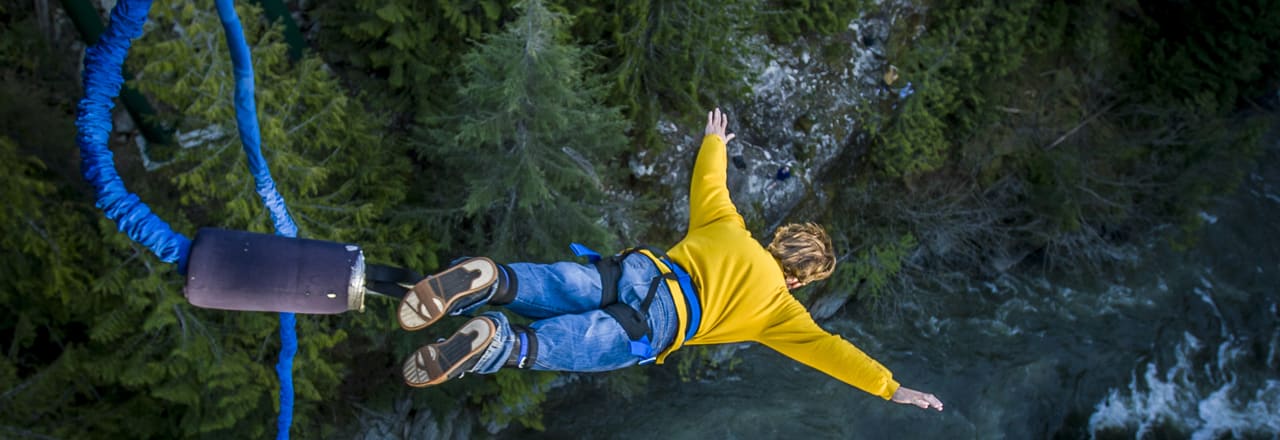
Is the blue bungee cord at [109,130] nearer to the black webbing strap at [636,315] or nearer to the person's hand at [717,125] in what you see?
the black webbing strap at [636,315]

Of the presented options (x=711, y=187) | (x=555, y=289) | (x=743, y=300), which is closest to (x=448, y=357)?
(x=555, y=289)

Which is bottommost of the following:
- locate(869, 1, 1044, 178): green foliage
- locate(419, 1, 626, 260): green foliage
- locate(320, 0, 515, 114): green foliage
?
locate(419, 1, 626, 260): green foliage

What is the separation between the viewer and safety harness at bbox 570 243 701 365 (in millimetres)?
3553

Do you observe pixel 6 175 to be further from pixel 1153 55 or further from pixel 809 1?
pixel 1153 55

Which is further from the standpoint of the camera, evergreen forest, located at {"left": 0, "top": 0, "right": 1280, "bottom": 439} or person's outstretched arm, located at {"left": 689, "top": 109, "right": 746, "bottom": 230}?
evergreen forest, located at {"left": 0, "top": 0, "right": 1280, "bottom": 439}

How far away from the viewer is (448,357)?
303 centimetres

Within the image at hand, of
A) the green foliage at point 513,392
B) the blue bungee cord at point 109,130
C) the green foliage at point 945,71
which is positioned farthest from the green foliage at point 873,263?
the blue bungee cord at point 109,130

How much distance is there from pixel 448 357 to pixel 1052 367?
400 inches

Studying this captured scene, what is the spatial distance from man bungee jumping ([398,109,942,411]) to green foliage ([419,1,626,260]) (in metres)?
1.96

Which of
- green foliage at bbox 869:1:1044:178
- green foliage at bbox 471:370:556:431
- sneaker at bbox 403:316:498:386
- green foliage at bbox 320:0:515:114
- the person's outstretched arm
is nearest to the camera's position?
sneaker at bbox 403:316:498:386

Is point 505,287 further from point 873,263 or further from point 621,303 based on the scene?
point 873,263

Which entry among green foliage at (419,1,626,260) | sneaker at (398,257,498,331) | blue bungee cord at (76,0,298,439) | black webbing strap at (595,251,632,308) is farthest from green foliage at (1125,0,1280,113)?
blue bungee cord at (76,0,298,439)

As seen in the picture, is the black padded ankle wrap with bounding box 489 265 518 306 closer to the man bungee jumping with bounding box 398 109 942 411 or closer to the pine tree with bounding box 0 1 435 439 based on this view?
the man bungee jumping with bounding box 398 109 942 411

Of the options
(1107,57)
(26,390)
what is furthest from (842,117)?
(26,390)
